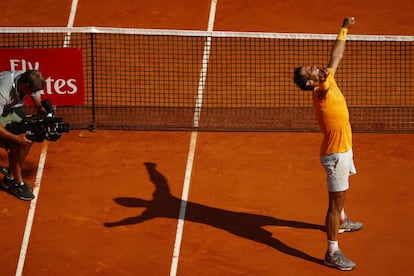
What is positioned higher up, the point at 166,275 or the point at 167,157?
the point at 167,157

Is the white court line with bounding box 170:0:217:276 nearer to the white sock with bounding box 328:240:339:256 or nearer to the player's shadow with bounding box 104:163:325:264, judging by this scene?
the player's shadow with bounding box 104:163:325:264

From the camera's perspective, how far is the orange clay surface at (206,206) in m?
11.1

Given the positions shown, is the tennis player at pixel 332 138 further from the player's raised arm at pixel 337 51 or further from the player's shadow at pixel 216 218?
the player's shadow at pixel 216 218

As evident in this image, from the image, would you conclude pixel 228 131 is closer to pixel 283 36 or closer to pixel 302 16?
pixel 283 36

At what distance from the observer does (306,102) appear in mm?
14891

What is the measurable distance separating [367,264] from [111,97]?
5.77 m

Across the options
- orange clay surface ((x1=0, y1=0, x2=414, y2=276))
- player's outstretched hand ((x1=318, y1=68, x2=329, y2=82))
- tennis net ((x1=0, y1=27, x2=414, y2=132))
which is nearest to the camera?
player's outstretched hand ((x1=318, y1=68, x2=329, y2=82))

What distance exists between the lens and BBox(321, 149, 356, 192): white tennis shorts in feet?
34.7

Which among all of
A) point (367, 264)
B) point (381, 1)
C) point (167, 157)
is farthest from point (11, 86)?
point (381, 1)

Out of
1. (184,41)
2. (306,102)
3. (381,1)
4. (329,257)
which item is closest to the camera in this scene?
(329,257)

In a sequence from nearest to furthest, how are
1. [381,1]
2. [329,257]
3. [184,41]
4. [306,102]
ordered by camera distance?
[329,257] < [306,102] < [184,41] < [381,1]

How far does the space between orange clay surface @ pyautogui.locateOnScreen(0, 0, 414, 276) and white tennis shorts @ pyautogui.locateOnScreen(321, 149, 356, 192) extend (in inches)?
39.6

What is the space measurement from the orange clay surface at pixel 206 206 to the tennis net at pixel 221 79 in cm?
53

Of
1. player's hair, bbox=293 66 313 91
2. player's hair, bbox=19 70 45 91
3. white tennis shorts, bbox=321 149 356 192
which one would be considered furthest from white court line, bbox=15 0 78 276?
player's hair, bbox=293 66 313 91
